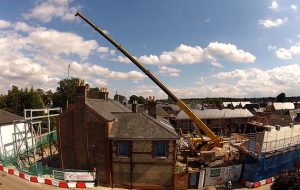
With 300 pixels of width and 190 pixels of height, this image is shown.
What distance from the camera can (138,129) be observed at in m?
29.5

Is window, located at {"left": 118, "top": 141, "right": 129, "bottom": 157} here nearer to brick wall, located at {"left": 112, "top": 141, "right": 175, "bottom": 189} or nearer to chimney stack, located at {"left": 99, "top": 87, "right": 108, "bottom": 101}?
brick wall, located at {"left": 112, "top": 141, "right": 175, "bottom": 189}

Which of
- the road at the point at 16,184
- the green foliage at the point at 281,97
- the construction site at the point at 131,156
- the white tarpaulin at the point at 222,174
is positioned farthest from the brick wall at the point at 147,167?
the green foliage at the point at 281,97

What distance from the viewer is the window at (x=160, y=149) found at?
2852cm

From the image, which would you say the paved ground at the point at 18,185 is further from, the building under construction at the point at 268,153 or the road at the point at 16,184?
the building under construction at the point at 268,153

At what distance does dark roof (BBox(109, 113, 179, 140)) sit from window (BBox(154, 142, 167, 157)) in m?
0.68

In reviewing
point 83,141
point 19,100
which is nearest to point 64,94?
point 19,100

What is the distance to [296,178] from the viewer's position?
14234 millimetres

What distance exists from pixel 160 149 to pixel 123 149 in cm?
362

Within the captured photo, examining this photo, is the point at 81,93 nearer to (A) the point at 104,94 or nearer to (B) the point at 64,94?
(A) the point at 104,94

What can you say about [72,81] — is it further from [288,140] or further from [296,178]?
[296,178]

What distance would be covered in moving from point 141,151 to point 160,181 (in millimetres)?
3461

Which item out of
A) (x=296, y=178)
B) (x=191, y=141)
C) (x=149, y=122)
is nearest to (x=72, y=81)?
(x=191, y=141)

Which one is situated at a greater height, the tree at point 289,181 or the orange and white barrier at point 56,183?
the tree at point 289,181

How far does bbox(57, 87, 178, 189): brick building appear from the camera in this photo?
93.7 ft
